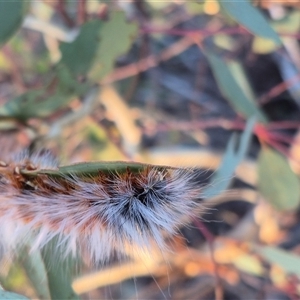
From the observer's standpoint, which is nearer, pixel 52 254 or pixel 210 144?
pixel 52 254

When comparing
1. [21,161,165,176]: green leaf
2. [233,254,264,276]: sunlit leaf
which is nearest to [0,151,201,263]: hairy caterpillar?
[21,161,165,176]: green leaf

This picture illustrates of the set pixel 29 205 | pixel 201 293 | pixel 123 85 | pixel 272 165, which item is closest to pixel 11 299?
pixel 29 205

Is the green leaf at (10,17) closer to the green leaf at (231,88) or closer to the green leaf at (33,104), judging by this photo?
the green leaf at (33,104)

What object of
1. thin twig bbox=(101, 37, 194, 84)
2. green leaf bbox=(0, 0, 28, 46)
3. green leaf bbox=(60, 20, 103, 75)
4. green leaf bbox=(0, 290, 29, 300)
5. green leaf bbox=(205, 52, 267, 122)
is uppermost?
green leaf bbox=(0, 0, 28, 46)

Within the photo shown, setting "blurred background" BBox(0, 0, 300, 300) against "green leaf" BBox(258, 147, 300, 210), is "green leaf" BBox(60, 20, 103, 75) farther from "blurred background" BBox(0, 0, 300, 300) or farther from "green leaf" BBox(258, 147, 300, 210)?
"green leaf" BBox(258, 147, 300, 210)

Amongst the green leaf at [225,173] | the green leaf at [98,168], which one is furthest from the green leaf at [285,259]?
the green leaf at [98,168]

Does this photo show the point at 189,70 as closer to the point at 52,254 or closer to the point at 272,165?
the point at 272,165
